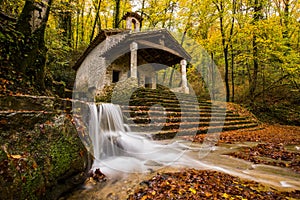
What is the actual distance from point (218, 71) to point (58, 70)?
18.3 metres

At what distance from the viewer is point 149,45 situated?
11.4 metres

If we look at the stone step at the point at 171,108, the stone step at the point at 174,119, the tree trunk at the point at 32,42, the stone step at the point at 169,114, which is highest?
the tree trunk at the point at 32,42

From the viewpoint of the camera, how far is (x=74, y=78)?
1655 centimetres

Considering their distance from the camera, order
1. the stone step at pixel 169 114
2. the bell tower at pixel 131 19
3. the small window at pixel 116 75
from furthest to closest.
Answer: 1. the small window at pixel 116 75
2. the bell tower at pixel 131 19
3. the stone step at pixel 169 114

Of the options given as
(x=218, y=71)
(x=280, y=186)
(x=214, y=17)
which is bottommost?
(x=280, y=186)

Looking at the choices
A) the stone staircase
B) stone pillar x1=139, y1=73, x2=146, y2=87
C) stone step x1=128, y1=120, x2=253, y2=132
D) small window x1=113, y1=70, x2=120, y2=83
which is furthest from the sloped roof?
stone step x1=128, y1=120, x2=253, y2=132

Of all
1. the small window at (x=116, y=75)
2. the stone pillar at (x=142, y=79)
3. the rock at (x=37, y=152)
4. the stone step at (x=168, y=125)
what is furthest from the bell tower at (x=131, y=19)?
the rock at (x=37, y=152)

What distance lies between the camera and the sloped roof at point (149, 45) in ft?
37.1

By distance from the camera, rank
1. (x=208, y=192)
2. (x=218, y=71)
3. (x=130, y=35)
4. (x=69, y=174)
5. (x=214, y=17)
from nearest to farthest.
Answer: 1. (x=208, y=192)
2. (x=69, y=174)
3. (x=130, y=35)
4. (x=214, y=17)
5. (x=218, y=71)

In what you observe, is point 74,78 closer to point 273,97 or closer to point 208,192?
point 208,192

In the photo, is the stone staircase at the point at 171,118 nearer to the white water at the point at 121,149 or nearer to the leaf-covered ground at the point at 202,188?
the white water at the point at 121,149

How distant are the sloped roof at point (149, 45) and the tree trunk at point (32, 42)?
598 centimetres

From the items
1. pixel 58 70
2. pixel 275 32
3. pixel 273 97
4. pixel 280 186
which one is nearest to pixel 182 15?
pixel 275 32

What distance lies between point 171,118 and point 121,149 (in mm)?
3060
